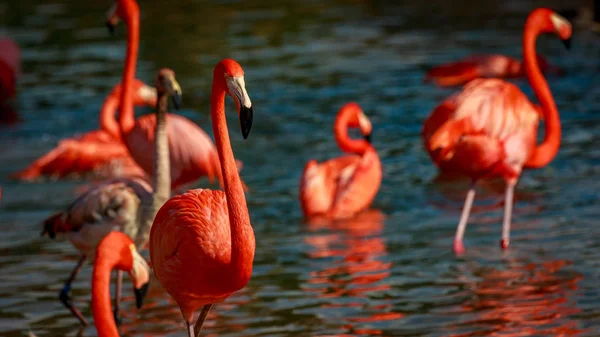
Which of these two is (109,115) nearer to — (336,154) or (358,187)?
(336,154)

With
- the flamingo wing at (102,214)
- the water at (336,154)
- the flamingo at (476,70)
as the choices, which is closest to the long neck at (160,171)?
the flamingo wing at (102,214)

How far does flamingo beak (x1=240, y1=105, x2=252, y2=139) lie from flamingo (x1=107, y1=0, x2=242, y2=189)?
143 inches

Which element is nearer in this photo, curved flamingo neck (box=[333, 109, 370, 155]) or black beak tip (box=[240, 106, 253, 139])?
black beak tip (box=[240, 106, 253, 139])

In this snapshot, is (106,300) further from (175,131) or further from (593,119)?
(593,119)

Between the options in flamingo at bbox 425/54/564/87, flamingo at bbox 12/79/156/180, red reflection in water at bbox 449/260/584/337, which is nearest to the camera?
red reflection in water at bbox 449/260/584/337

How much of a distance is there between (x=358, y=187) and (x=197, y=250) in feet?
10.2

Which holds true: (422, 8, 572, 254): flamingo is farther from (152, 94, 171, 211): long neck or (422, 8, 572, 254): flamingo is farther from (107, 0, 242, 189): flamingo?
(107, 0, 242, 189): flamingo

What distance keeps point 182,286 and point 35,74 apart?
933 centimetres

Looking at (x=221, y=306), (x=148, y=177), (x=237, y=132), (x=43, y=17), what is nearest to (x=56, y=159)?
(x=148, y=177)

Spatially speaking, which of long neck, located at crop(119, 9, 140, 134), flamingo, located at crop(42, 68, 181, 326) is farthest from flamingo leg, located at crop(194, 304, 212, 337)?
long neck, located at crop(119, 9, 140, 134)

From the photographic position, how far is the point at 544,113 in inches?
273

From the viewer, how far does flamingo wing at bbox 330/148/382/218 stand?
743 centimetres

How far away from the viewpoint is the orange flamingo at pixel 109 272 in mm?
4398

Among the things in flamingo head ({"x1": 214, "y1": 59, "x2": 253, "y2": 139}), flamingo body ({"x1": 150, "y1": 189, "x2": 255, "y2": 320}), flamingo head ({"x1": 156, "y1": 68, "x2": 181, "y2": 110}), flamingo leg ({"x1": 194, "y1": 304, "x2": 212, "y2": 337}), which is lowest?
flamingo leg ({"x1": 194, "y1": 304, "x2": 212, "y2": 337})
